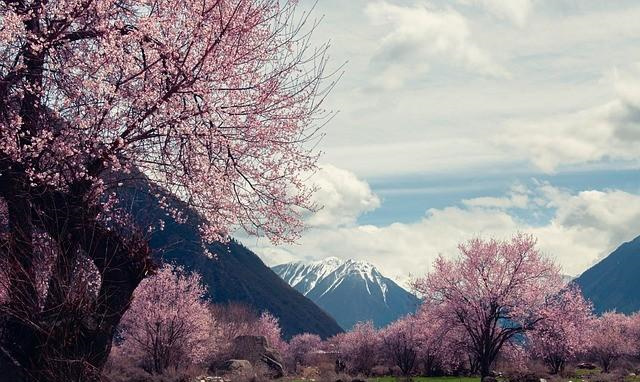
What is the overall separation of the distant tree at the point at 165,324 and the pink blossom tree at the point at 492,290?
20418 mm

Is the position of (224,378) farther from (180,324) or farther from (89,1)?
(89,1)

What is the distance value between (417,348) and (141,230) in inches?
2259

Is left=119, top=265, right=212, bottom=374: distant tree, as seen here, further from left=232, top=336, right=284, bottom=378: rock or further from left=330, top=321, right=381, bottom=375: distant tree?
left=330, top=321, right=381, bottom=375: distant tree

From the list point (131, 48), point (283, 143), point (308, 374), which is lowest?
point (308, 374)

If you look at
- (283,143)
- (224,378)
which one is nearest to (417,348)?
(224,378)

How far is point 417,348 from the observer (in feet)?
220

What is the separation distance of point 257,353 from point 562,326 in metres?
37.3

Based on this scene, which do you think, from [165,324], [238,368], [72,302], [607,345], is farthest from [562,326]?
[72,302]

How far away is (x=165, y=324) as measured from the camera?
55625mm

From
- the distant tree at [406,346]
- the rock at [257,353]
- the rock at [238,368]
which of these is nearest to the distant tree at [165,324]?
the rock at [238,368]

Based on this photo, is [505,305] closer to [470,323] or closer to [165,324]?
[470,323]

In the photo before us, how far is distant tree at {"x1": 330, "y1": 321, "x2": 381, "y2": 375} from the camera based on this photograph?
7238cm

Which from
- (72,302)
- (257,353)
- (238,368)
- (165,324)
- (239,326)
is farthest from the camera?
(239,326)

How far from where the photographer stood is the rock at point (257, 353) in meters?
68.0
